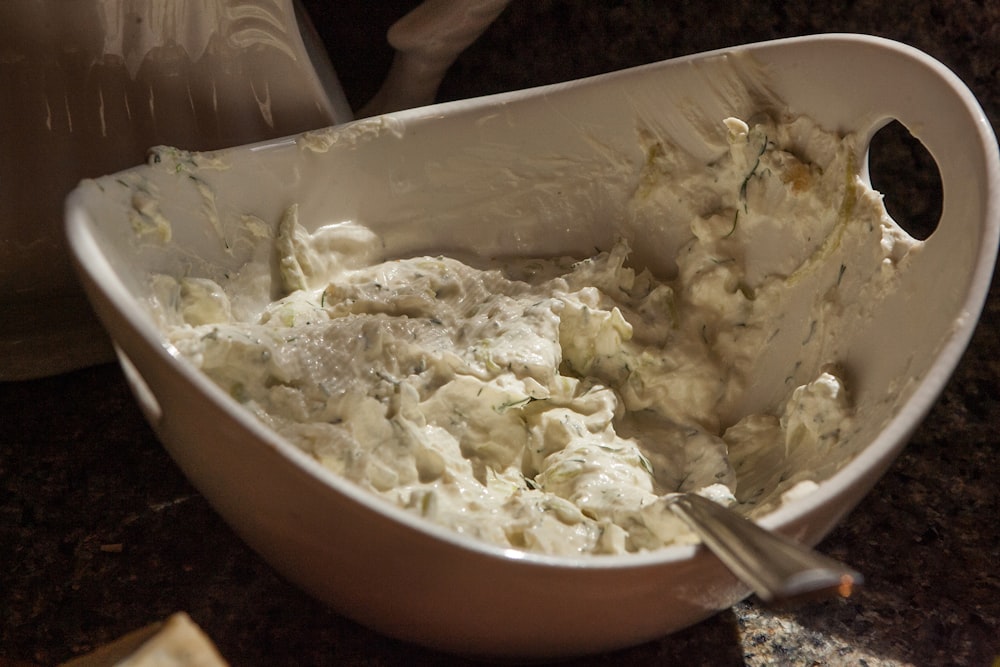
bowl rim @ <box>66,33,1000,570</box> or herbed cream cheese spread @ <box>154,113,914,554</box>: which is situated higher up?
bowl rim @ <box>66,33,1000,570</box>

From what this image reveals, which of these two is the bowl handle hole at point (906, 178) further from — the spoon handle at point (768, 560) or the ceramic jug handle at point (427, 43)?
the spoon handle at point (768, 560)

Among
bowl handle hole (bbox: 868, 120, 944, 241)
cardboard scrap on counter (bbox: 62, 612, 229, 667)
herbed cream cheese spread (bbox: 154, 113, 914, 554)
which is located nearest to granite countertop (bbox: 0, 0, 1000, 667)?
bowl handle hole (bbox: 868, 120, 944, 241)

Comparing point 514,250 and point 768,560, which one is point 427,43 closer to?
point 514,250

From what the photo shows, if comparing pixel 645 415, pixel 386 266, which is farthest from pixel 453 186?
pixel 645 415

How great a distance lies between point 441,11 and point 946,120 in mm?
451

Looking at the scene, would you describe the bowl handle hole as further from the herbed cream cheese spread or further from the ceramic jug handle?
the ceramic jug handle

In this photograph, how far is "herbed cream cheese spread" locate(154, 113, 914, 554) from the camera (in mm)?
656

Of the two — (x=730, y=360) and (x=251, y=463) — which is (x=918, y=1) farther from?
(x=251, y=463)

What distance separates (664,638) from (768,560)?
10.6 inches

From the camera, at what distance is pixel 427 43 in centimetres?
91

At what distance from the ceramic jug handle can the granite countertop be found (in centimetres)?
25

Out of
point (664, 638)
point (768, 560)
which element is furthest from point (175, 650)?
Answer: point (664, 638)

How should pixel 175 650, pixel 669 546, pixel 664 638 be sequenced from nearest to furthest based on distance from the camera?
pixel 175 650
pixel 669 546
pixel 664 638

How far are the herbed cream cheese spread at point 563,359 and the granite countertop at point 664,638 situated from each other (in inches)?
4.8
